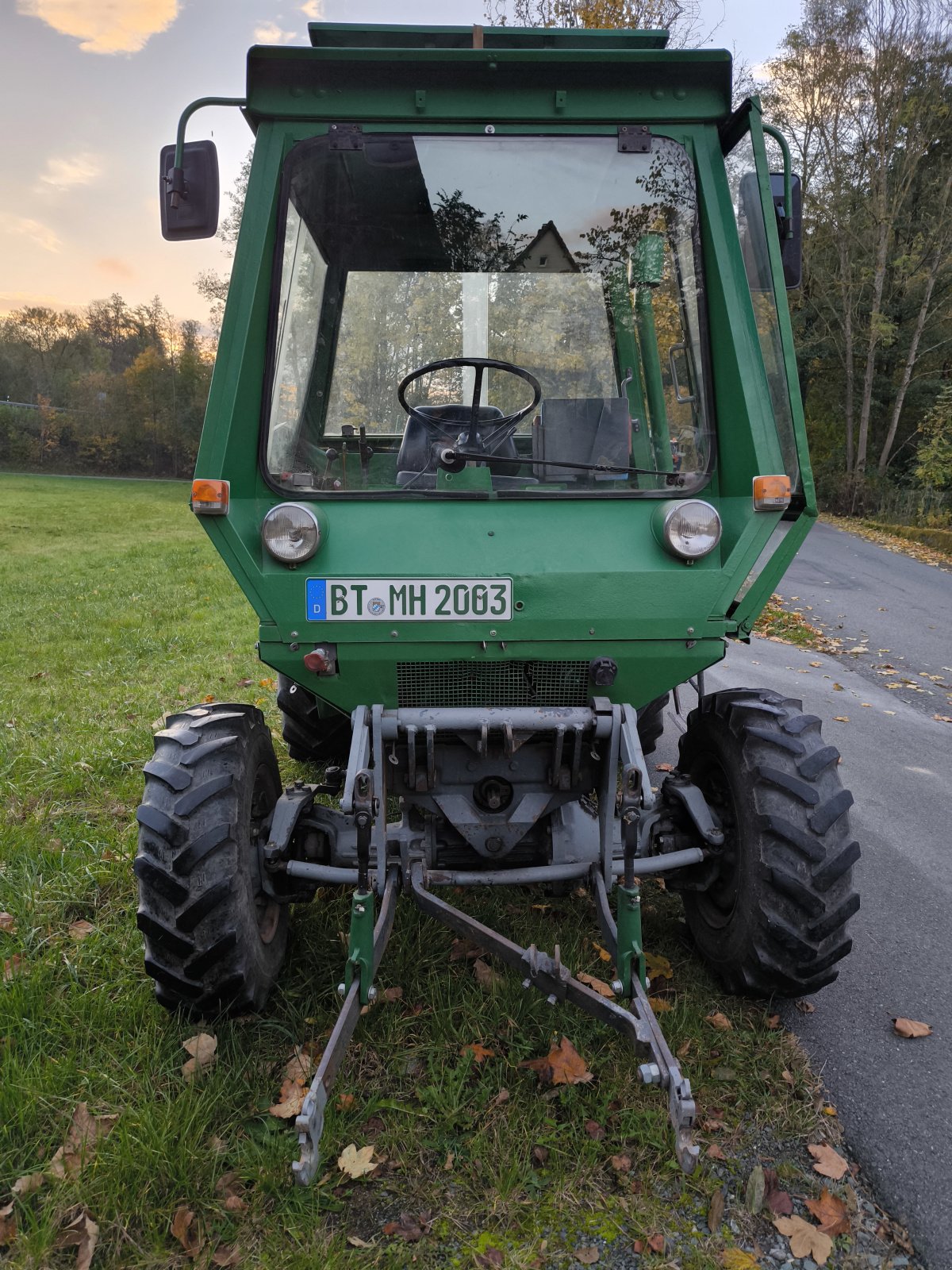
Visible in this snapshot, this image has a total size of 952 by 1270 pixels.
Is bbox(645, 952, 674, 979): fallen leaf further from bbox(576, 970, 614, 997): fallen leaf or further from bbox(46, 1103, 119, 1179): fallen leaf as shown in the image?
bbox(46, 1103, 119, 1179): fallen leaf

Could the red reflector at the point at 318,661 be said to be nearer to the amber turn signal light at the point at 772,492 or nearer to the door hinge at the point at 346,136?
the amber turn signal light at the point at 772,492

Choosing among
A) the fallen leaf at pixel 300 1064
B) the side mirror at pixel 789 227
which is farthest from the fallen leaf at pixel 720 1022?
the side mirror at pixel 789 227

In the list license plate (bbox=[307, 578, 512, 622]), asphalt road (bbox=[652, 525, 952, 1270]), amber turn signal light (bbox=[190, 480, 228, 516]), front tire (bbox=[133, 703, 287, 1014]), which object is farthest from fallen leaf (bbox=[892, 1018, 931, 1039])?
amber turn signal light (bbox=[190, 480, 228, 516])

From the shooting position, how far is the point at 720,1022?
2.73 m

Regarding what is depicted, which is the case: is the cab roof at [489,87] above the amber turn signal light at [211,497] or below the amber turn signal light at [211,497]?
above

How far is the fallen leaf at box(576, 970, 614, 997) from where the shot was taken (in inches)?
111

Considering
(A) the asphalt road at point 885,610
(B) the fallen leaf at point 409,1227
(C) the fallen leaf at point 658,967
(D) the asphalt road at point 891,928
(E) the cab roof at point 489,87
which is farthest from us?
(A) the asphalt road at point 885,610

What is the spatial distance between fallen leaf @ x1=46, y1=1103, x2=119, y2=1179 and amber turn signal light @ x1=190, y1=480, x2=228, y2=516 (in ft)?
5.52

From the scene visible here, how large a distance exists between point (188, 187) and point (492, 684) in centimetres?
181

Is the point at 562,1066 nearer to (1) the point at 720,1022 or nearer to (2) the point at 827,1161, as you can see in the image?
(1) the point at 720,1022

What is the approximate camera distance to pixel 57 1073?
2461 mm

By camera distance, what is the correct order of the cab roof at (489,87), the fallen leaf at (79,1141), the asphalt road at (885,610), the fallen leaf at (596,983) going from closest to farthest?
the fallen leaf at (79,1141), the cab roof at (489,87), the fallen leaf at (596,983), the asphalt road at (885,610)

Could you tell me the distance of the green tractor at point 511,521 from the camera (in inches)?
98.3

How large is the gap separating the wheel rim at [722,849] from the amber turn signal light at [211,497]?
177cm
